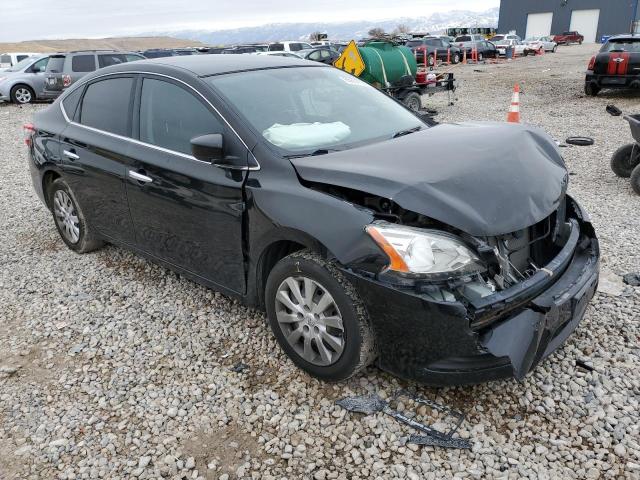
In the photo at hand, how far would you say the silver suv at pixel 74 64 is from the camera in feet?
53.2

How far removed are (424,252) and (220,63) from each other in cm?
220

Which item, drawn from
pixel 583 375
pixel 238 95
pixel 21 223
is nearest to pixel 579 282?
pixel 583 375

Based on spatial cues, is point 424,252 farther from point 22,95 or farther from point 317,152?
point 22,95

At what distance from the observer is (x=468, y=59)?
109 feet

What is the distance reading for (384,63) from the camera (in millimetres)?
11875

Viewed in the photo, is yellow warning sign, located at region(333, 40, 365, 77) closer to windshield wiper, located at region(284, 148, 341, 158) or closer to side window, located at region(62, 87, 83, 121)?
side window, located at region(62, 87, 83, 121)

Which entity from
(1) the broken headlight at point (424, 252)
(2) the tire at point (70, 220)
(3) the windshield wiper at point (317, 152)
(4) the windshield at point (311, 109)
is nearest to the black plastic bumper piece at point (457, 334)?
(1) the broken headlight at point (424, 252)

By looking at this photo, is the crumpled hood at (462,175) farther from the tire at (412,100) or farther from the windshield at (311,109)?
the tire at (412,100)

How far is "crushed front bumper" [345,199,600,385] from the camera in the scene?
2.34 m

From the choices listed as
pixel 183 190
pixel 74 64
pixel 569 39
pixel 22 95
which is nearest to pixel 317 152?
pixel 183 190

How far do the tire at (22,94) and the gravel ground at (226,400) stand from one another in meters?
15.5

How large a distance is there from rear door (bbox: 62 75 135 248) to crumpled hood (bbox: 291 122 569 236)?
1.67m

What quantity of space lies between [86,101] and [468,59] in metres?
32.7

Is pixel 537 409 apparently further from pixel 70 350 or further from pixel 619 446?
pixel 70 350
